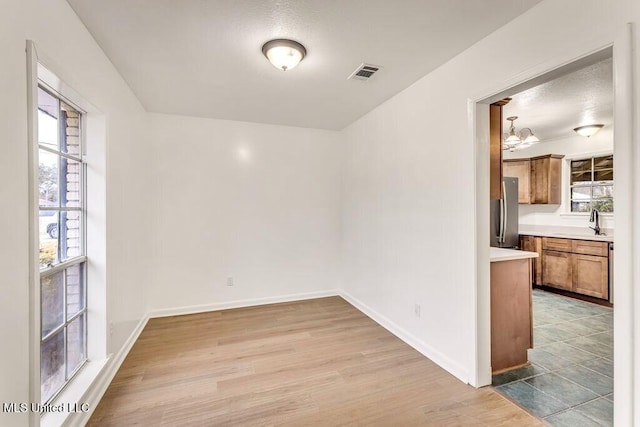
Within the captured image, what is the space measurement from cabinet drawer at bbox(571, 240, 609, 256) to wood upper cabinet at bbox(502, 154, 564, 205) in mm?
978

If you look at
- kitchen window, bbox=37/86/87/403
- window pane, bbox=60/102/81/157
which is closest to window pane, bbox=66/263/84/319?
kitchen window, bbox=37/86/87/403

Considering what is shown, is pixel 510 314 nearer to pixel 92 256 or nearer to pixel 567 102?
pixel 567 102

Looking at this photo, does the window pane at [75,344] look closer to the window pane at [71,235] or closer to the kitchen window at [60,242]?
the kitchen window at [60,242]

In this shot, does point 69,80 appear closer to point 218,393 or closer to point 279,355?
point 218,393

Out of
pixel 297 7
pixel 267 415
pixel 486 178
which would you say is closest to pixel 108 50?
pixel 297 7

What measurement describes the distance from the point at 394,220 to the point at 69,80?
2.86 meters

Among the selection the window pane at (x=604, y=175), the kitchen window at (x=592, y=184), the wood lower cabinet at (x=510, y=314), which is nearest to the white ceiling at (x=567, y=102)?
the kitchen window at (x=592, y=184)

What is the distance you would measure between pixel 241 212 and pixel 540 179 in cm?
515

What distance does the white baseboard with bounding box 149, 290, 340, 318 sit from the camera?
3641mm

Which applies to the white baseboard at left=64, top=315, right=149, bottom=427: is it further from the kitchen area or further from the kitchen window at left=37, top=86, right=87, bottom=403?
the kitchen area

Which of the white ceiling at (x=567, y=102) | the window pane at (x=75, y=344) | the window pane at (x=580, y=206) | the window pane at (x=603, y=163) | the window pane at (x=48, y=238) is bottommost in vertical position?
the window pane at (x=75, y=344)

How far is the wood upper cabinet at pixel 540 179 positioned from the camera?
4.96 metres

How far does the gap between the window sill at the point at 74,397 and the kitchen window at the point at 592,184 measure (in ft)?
21.7

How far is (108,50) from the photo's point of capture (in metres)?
2.17
